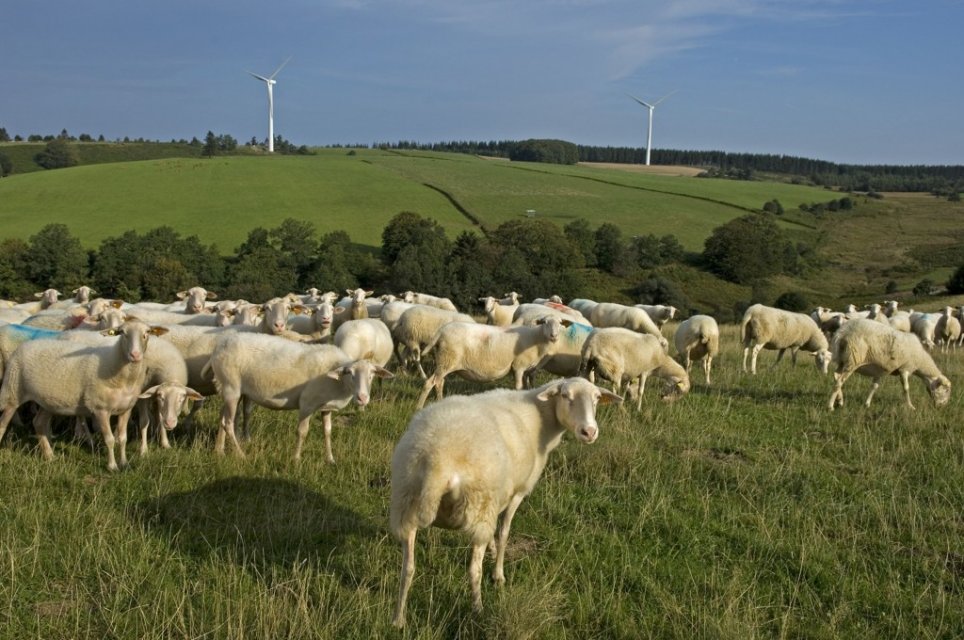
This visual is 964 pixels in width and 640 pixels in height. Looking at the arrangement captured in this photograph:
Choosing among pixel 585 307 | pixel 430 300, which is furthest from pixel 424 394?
pixel 585 307

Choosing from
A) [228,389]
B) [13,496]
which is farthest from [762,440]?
[13,496]

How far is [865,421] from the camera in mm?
12211

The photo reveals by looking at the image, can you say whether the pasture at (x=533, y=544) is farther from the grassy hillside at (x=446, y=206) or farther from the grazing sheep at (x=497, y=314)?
the grassy hillside at (x=446, y=206)

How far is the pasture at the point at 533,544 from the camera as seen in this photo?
564 centimetres

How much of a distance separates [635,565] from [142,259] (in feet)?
206

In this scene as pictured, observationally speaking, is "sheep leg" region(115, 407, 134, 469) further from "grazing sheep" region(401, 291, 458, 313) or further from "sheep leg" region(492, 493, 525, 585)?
"grazing sheep" region(401, 291, 458, 313)

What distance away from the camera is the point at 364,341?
13.6 m

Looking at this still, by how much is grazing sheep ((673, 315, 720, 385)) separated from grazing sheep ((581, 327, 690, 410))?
2.59 meters

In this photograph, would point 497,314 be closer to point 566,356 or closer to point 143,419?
point 566,356

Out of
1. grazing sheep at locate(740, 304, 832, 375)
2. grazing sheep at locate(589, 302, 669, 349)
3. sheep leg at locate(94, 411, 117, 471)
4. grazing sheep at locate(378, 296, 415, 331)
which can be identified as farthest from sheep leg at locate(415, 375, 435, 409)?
grazing sheep at locate(740, 304, 832, 375)

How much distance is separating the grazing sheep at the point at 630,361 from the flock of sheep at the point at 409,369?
3 centimetres

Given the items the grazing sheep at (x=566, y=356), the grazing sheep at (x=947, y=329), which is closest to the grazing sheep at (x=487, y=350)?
the grazing sheep at (x=566, y=356)

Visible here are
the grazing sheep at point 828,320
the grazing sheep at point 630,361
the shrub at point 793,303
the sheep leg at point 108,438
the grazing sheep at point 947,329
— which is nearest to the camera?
the sheep leg at point 108,438

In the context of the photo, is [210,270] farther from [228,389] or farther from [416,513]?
[416,513]
